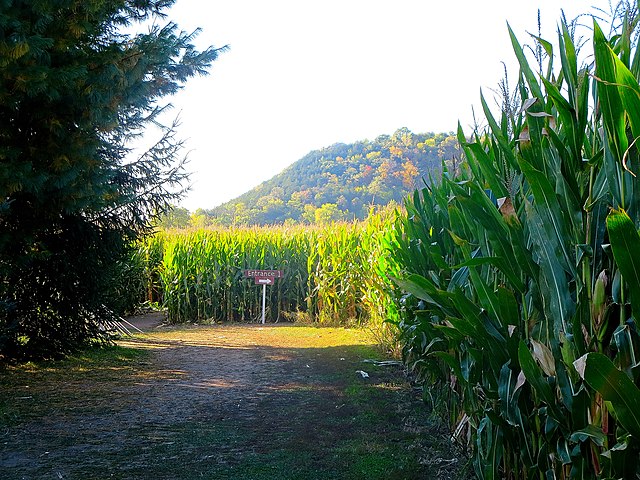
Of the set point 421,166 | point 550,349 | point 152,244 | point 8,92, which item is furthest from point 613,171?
point 421,166

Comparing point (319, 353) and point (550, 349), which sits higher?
point (550, 349)

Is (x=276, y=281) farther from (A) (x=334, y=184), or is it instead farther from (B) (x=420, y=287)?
(A) (x=334, y=184)

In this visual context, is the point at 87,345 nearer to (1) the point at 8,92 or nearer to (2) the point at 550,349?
(1) the point at 8,92

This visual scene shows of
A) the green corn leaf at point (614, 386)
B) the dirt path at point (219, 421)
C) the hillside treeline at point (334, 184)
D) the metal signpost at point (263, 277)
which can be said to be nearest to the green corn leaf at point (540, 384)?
the green corn leaf at point (614, 386)

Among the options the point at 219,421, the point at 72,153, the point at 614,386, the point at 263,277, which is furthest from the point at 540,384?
the point at 263,277

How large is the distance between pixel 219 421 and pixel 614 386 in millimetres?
4427

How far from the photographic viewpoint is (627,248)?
1751 mm

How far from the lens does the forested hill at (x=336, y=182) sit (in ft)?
116

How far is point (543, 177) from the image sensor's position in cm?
219

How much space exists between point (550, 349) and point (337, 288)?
1190cm

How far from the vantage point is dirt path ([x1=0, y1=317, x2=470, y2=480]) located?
169 inches

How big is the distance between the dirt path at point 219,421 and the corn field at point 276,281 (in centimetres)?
447

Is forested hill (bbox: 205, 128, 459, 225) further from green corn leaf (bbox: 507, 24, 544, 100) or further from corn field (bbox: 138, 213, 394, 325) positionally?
green corn leaf (bbox: 507, 24, 544, 100)

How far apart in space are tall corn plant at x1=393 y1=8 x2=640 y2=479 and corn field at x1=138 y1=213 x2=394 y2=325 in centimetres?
1024
